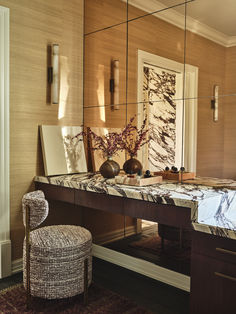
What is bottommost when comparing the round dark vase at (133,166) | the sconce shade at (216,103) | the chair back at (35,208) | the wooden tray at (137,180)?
the chair back at (35,208)

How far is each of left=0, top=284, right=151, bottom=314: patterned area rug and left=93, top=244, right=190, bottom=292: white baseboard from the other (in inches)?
14.9

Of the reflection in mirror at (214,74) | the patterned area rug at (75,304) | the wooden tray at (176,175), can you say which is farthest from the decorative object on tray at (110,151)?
the patterned area rug at (75,304)

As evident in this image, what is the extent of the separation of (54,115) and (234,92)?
5.19 feet

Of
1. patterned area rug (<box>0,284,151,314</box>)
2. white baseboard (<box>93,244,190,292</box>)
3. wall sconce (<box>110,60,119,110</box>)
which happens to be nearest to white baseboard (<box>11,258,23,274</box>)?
patterned area rug (<box>0,284,151,314</box>)

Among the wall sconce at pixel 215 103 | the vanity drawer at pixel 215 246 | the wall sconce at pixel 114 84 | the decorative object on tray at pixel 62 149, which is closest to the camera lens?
the vanity drawer at pixel 215 246

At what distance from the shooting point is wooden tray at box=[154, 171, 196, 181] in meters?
2.40

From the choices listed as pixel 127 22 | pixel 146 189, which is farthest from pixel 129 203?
pixel 127 22

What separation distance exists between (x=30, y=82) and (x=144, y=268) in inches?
72.2

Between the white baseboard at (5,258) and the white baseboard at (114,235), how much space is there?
0.84m

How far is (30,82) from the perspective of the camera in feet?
9.12

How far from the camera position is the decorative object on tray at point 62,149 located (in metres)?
2.84

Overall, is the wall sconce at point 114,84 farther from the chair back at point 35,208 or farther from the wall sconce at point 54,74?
the chair back at point 35,208

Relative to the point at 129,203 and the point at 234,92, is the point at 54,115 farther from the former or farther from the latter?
the point at 234,92

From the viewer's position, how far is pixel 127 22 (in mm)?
2842
